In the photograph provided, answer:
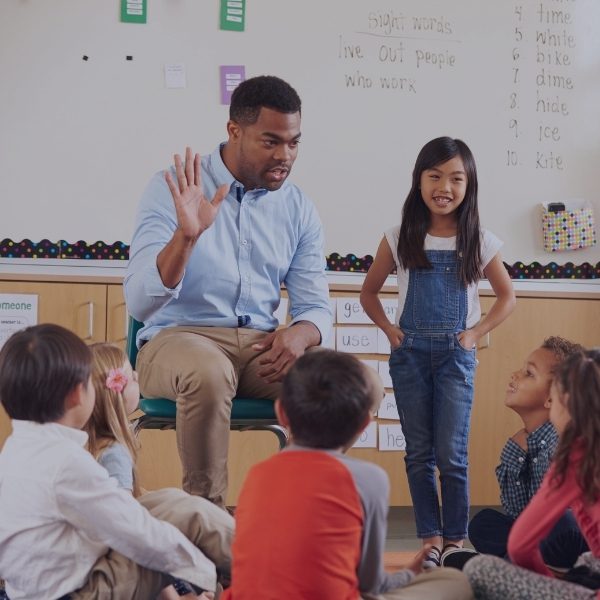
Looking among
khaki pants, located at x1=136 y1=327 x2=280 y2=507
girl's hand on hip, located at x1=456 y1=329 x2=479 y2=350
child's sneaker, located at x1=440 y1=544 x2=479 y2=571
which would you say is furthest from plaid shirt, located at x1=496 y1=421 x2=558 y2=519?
khaki pants, located at x1=136 y1=327 x2=280 y2=507

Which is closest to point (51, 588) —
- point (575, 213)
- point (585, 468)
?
point (585, 468)

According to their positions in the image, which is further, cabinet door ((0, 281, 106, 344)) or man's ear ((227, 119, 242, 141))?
cabinet door ((0, 281, 106, 344))

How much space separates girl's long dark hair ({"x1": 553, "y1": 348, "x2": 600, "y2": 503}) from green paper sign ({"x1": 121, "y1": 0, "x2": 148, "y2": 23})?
2.30m

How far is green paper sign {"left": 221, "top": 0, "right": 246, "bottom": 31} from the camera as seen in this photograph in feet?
11.2

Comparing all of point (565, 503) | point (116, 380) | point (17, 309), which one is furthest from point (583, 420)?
point (17, 309)

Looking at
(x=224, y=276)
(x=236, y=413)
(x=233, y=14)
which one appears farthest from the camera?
(x=233, y=14)

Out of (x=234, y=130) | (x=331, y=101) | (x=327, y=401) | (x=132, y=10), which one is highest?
(x=132, y=10)

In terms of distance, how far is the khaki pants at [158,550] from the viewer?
5.09 ft

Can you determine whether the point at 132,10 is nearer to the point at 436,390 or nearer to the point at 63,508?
the point at 436,390

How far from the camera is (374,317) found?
8.62 ft

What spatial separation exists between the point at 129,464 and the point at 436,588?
62cm

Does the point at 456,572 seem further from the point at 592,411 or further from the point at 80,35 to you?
the point at 80,35

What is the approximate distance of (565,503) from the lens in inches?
62.3

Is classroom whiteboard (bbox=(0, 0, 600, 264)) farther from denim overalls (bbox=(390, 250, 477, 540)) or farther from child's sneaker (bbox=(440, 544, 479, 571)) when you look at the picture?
child's sneaker (bbox=(440, 544, 479, 571))
